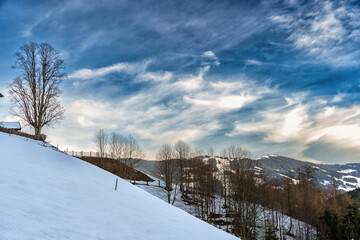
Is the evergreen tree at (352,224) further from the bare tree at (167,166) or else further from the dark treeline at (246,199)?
the bare tree at (167,166)

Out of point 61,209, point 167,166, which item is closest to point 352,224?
point 167,166

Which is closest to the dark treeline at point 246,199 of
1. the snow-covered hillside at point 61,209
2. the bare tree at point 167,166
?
the bare tree at point 167,166

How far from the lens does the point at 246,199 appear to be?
100 ft

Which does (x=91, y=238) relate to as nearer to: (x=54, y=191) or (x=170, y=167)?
(x=54, y=191)

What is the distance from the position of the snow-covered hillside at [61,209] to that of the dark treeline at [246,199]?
78.6 feet

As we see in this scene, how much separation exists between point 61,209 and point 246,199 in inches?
1127

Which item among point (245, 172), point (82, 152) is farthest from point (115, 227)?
point (82, 152)

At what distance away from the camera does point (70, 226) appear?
615 centimetres

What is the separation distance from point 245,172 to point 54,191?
2761 centimetres

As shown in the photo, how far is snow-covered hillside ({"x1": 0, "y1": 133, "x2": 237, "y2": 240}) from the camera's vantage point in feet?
17.7

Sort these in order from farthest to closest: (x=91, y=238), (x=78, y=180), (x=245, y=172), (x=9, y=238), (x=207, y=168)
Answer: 1. (x=207, y=168)
2. (x=245, y=172)
3. (x=78, y=180)
4. (x=91, y=238)
5. (x=9, y=238)

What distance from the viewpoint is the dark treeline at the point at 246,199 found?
105 ft

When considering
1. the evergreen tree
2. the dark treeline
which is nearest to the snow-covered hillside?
the dark treeline

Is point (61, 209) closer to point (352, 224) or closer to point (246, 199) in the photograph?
point (246, 199)
